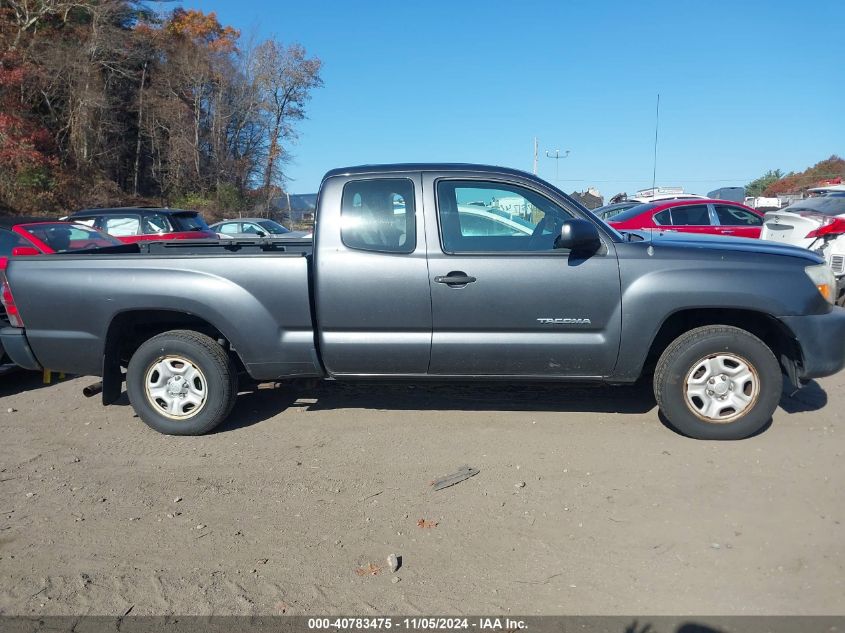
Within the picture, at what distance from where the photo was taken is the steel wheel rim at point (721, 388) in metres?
4.43

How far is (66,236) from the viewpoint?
8.84 meters

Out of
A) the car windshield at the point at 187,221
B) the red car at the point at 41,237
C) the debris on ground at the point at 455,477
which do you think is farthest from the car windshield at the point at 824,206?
the car windshield at the point at 187,221

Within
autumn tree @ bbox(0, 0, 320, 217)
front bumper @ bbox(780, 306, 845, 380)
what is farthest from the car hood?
autumn tree @ bbox(0, 0, 320, 217)

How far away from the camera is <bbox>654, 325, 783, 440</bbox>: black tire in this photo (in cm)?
439

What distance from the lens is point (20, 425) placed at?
521 cm

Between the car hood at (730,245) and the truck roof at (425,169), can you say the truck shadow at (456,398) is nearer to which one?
the car hood at (730,245)

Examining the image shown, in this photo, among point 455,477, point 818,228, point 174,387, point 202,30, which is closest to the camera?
point 455,477

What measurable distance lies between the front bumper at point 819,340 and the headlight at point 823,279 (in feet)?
0.52

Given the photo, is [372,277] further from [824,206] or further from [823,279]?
[824,206]

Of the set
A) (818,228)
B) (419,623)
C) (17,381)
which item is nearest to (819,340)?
(419,623)

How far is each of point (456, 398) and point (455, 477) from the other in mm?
1474

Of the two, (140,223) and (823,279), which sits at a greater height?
(140,223)

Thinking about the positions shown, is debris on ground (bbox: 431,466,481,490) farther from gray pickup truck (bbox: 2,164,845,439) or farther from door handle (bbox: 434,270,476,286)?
door handle (bbox: 434,270,476,286)

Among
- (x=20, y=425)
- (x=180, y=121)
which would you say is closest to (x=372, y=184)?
(x=20, y=425)
